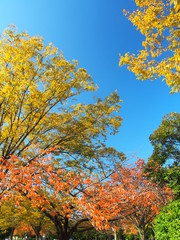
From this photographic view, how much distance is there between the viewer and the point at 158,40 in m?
7.05

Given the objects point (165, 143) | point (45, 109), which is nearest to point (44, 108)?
point (45, 109)

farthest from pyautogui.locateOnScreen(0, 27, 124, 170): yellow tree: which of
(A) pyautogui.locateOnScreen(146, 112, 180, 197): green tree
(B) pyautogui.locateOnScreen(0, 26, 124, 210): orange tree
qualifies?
(A) pyautogui.locateOnScreen(146, 112, 180, 197): green tree

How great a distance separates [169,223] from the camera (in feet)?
27.6

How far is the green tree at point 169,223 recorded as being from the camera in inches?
312

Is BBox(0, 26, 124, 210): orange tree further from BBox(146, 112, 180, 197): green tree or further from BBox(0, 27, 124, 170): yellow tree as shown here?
BBox(146, 112, 180, 197): green tree

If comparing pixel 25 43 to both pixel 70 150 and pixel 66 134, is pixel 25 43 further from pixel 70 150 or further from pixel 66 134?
pixel 70 150

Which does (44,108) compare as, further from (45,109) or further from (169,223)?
(169,223)

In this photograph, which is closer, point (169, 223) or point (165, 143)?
point (169, 223)

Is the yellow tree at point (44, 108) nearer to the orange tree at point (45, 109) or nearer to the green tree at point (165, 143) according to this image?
the orange tree at point (45, 109)

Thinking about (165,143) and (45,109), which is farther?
(165,143)

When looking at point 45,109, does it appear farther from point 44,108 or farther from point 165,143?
point 165,143

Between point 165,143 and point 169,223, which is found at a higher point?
point 165,143

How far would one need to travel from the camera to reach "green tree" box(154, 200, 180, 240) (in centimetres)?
793

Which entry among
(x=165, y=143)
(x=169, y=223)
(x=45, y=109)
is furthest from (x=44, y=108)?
(x=165, y=143)
